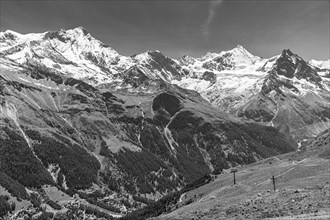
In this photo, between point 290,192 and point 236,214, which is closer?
point 236,214

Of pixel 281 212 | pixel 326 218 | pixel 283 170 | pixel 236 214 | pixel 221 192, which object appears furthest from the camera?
pixel 283 170

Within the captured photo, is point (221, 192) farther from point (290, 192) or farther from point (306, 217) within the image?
point (306, 217)

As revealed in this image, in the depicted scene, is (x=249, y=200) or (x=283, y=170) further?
(x=283, y=170)

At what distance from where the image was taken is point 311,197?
9919cm

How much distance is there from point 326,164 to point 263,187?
34.4 m

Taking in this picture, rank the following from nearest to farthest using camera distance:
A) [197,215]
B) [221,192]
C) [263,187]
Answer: [197,215], [263,187], [221,192]

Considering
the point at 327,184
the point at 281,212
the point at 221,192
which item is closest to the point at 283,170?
the point at 221,192

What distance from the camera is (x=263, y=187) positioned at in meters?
137

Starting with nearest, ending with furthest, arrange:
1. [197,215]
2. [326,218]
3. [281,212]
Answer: [326,218] < [281,212] < [197,215]

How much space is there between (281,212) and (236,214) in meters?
13.0

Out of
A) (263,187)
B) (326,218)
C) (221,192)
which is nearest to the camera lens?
(326,218)

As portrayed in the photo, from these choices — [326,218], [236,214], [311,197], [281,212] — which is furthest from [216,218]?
[326,218]

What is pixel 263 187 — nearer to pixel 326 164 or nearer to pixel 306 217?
pixel 326 164

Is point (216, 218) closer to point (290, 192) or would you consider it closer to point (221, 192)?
point (290, 192)
